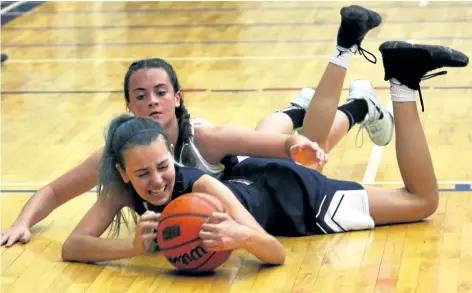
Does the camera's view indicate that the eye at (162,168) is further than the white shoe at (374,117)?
No

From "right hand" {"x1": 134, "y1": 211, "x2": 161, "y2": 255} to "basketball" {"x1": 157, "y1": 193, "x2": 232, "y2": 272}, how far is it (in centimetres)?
3

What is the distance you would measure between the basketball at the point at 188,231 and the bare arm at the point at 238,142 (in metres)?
0.42

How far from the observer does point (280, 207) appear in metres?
4.32

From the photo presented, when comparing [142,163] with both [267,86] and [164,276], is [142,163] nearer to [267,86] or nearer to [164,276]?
[164,276]

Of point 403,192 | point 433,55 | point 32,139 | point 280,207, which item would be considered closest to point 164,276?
point 280,207

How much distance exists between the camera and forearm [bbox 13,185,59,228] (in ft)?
14.9

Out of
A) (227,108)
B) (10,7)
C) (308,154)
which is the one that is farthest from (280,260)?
(10,7)

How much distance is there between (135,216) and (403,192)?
1091 mm

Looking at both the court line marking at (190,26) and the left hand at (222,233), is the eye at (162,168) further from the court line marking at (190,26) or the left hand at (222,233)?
the court line marking at (190,26)

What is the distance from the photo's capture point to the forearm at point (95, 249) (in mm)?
3996

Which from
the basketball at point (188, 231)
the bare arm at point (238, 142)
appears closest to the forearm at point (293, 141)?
the bare arm at point (238, 142)

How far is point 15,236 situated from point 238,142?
3.24ft

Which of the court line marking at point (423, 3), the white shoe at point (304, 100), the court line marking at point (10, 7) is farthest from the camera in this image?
the court line marking at point (10, 7)

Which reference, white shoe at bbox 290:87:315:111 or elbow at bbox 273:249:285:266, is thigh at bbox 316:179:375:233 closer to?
elbow at bbox 273:249:285:266
